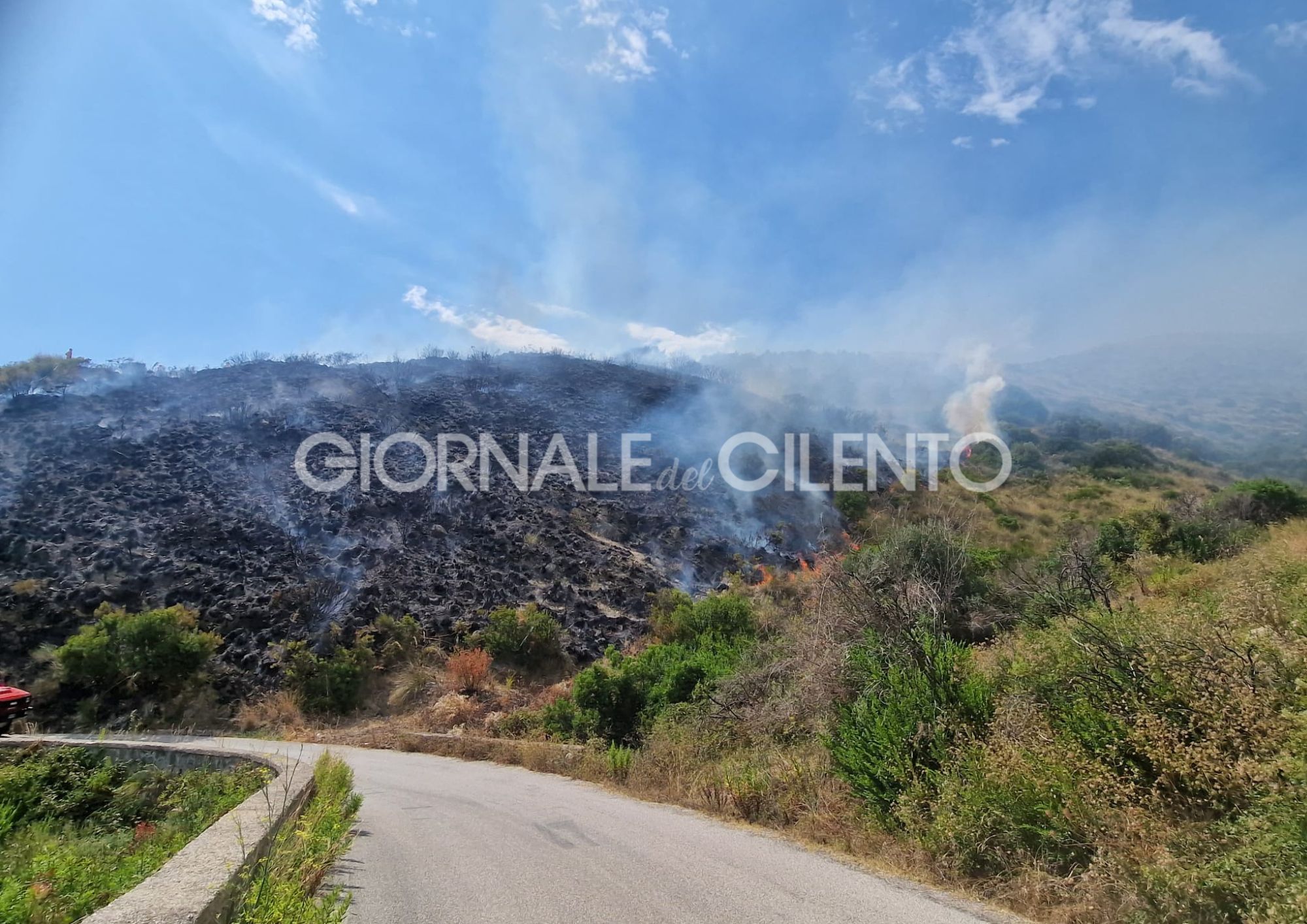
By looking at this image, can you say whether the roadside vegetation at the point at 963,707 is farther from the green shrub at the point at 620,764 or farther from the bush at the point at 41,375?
the bush at the point at 41,375

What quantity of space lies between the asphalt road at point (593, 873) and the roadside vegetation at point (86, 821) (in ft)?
5.16

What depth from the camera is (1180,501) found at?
18.7 metres

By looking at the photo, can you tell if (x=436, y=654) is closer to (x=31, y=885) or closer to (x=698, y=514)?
(x=698, y=514)

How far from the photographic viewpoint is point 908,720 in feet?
22.3

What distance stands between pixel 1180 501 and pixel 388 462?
29.6m

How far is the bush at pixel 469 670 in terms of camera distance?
17.9 m

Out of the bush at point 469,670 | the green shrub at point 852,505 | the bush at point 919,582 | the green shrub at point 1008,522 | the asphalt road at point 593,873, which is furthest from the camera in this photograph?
the green shrub at point 852,505

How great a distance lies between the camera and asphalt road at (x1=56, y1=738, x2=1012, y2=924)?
4.65 m

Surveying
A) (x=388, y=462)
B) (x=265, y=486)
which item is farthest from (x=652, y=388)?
(x=265, y=486)

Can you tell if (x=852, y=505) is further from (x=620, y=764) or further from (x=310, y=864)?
(x=310, y=864)

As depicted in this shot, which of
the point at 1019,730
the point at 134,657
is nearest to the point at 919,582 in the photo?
the point at 1019,730

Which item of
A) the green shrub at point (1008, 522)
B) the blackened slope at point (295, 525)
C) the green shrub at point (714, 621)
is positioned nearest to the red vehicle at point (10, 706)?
the blackened slope at point (295, 525)

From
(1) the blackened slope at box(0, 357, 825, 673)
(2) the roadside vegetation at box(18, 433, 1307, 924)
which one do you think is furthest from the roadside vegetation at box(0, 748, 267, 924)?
(1) the blackened slope at box(0, 357, 825, 673)

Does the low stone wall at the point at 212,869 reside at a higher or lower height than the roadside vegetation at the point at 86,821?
higher
